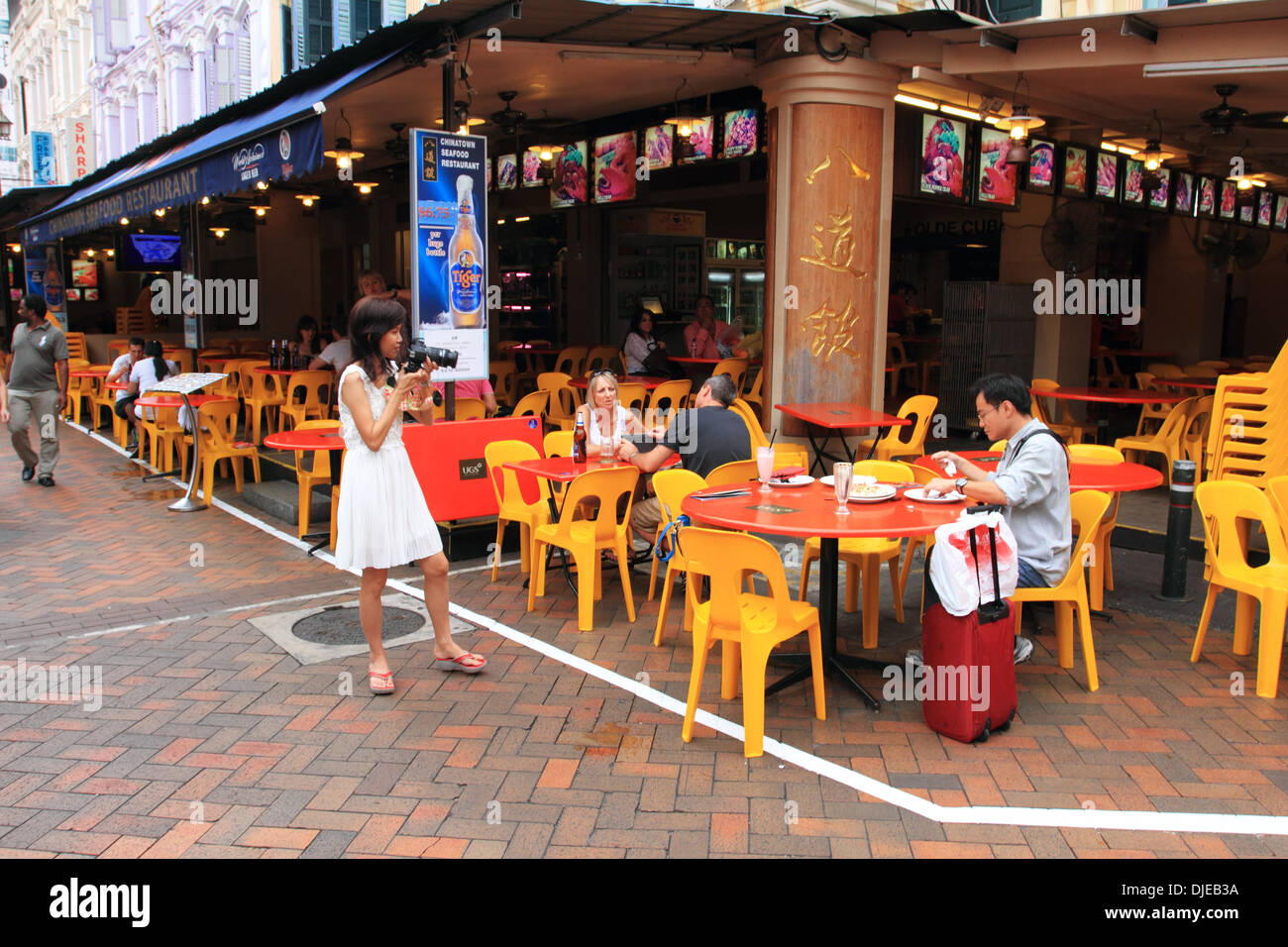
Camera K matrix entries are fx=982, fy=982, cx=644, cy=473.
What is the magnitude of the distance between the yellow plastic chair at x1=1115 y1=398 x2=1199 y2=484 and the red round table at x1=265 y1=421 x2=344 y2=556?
648 cm

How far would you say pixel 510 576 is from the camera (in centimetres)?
661

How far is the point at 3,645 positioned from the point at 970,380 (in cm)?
1066

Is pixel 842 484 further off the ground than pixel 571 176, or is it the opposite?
pixel 571 176

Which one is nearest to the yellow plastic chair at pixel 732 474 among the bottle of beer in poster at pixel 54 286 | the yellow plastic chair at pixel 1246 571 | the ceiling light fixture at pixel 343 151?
the yellow plastic chair at pixel 1246 571

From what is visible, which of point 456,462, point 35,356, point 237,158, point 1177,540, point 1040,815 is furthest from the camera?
point 35,356

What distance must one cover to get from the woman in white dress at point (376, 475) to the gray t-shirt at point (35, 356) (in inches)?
275

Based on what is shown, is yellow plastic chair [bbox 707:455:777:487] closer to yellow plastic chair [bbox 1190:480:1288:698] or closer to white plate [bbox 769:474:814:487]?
white plate [bbox 769:474:814:487]

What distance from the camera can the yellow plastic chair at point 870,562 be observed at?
16.6 feet

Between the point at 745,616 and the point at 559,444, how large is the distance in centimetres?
297

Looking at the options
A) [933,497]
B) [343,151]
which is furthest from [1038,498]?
[343,151]

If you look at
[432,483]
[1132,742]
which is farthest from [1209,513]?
[432,483]

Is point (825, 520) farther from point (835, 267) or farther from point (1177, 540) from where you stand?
point (835, 267)

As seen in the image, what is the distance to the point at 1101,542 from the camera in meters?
5.85
